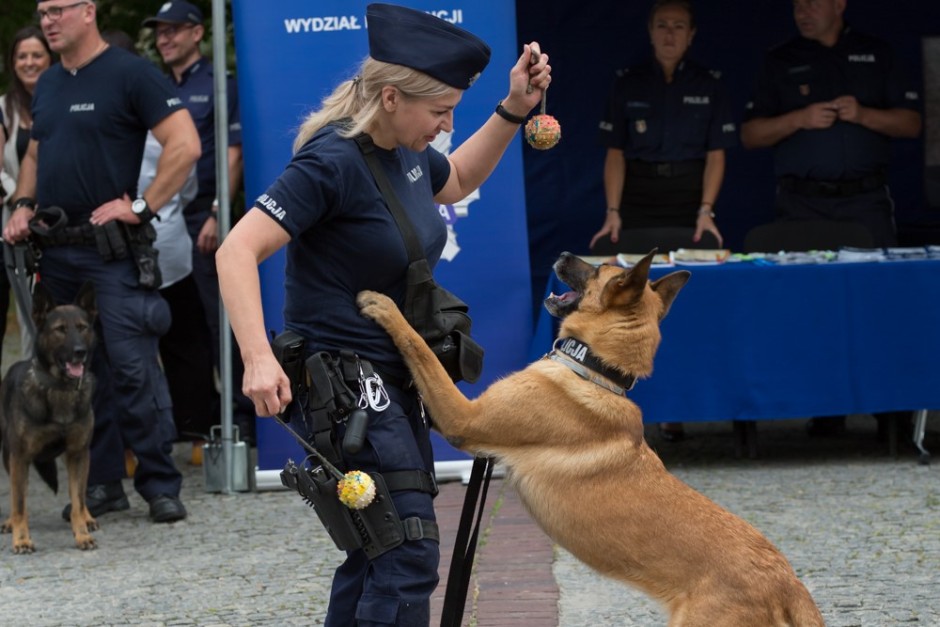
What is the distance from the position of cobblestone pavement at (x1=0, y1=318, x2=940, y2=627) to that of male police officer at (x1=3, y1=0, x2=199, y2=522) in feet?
1.44

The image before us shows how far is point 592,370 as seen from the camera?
153 inches

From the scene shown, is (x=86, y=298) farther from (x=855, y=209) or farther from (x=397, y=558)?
(x=855, y=209)

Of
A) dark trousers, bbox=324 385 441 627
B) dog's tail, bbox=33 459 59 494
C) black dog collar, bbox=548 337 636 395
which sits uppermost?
black dog collar, bbox=548 337 636 395

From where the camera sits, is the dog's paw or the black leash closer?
the dog's paw

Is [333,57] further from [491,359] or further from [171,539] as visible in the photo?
[171,539]

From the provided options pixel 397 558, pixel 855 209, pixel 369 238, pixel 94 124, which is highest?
pixel 94 124

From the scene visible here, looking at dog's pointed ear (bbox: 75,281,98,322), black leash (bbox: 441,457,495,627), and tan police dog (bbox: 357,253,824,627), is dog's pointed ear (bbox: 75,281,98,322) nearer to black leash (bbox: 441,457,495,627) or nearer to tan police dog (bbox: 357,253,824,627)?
tan police dog (bbox: 357,253,824,627)

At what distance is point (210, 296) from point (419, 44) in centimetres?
490

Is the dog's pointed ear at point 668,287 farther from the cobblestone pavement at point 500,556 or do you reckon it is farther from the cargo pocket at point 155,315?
the cargo pocket at point 155,315

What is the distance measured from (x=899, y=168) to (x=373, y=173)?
7003mm

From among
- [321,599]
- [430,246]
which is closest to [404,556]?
[430,246]

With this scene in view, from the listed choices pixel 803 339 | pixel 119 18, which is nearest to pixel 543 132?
pixel 803 339

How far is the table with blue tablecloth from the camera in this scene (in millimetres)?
6910

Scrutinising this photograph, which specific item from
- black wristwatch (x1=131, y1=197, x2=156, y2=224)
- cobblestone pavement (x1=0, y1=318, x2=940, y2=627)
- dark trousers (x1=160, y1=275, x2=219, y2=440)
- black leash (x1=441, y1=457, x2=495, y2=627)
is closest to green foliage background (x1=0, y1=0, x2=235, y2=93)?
dark trousers (x1=160, y1=275, x2=219, y2=440)
